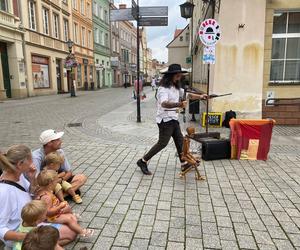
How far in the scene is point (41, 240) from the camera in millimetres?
1785

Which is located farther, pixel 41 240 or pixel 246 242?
pixel 246 242

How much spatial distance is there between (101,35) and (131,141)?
3674 cm

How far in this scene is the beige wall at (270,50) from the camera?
901cm

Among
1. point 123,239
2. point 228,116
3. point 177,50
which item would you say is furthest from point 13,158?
point 177,50

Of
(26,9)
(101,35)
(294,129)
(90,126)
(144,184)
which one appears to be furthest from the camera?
(101,35)

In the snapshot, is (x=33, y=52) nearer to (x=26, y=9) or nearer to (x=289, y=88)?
(x=26, y=9)

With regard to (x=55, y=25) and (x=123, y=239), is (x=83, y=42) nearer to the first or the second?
(x=55, y=25)

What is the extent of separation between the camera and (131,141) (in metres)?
7.35

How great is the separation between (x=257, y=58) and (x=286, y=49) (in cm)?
120

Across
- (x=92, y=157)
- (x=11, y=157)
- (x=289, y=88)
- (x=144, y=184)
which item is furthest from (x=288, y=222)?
(x=289, y=88)

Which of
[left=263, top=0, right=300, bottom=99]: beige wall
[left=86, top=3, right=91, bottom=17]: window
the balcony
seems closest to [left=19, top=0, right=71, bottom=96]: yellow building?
the balcony

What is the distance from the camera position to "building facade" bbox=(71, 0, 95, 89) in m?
31.2

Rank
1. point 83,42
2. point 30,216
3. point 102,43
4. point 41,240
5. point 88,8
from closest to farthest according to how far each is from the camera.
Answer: point 41,240 → point 30,216 → point 83,42 → point 88,8 → point 102,43

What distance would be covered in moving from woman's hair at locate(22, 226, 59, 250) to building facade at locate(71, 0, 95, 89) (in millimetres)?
30657
